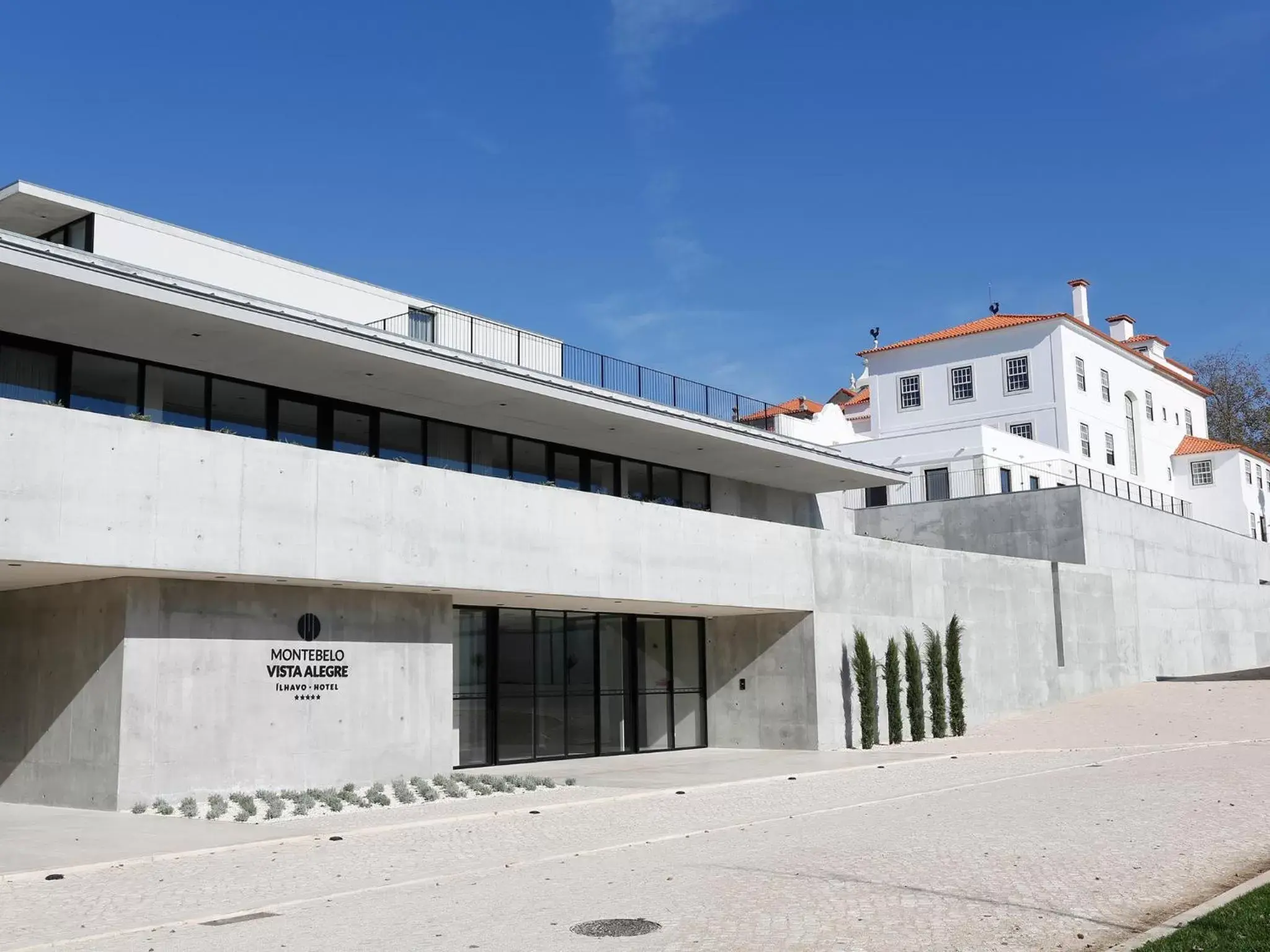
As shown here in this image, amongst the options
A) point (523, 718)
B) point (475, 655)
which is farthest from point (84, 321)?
point (523, 718)

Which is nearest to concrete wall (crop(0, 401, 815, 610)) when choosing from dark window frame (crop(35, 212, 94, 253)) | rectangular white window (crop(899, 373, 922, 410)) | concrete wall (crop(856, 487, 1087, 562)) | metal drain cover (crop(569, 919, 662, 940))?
dark window frame (crop(35, 212, 94, 253))

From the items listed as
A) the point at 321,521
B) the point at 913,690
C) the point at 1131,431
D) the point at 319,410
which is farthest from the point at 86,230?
the point at 1131,431

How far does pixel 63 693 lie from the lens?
61.8ft

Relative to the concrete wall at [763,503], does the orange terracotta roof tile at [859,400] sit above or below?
above

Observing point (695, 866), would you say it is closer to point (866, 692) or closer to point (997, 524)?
point (866, 692)

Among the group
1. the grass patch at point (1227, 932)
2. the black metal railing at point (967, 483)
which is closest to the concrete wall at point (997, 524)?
the black metal railing at point (967, 483)

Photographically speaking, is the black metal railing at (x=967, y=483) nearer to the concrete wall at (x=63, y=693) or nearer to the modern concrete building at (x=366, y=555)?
the modern concrete building at (x=366, y=555)

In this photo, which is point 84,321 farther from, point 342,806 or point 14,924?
point 14,924

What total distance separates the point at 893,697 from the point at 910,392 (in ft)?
89.0

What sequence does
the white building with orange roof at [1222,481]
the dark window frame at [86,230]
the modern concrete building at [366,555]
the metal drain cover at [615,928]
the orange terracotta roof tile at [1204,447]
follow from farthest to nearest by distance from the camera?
the orange terracotta roof tile at [1204,447], the white building with orange roof at [1222,481], the dark window frame at [86,230], the modern concrete building at [366,555], the metal drain cover at [615,928]

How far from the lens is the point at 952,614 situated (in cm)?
3303

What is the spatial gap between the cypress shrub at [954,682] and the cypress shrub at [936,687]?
23 cm

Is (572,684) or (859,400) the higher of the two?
(859,400)

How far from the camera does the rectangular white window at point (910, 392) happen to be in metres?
54.9
